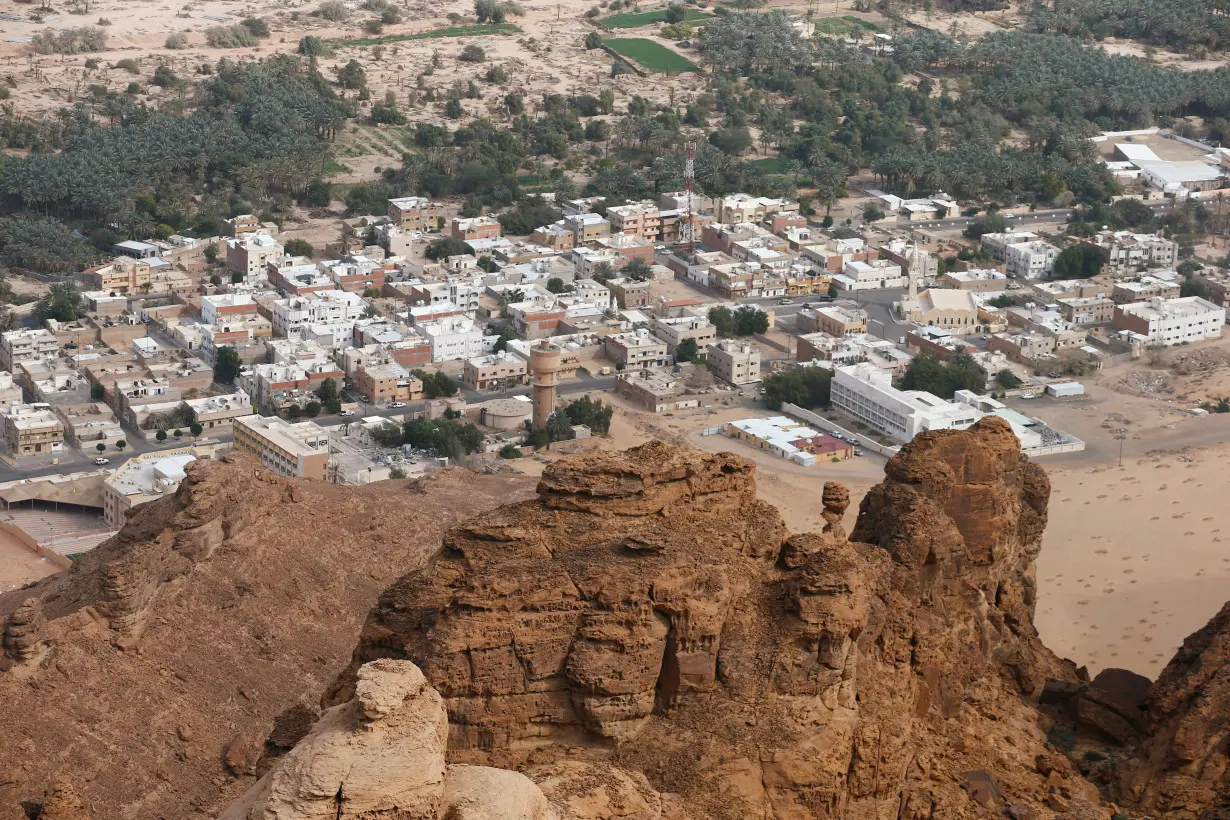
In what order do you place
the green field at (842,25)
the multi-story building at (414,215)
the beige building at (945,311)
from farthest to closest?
the green field at (842,25), the multi-story building at (414,215), the beige building at (945,311)

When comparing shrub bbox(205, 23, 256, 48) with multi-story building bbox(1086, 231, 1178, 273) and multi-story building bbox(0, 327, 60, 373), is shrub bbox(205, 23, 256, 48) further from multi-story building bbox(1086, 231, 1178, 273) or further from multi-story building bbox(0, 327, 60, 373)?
multi-story building bbox(1086, 231, 1178, 273)

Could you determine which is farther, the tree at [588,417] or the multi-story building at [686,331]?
the multi-story building at [686,331]

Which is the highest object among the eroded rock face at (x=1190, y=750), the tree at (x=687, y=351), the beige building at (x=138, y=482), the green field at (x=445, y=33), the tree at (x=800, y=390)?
the eroded rock face at (x=1190, y=750)

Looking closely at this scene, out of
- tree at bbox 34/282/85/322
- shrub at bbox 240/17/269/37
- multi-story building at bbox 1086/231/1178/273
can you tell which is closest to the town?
multi-story building at bbox 1086/231/1178/273

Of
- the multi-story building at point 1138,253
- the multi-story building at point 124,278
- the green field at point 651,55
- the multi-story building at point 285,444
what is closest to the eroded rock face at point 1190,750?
the multi-story building at point 285,444

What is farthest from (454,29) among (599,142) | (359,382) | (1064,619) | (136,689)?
(136,689)

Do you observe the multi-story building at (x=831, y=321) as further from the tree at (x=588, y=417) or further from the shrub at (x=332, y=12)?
the shrub at (x=332, y=12)
